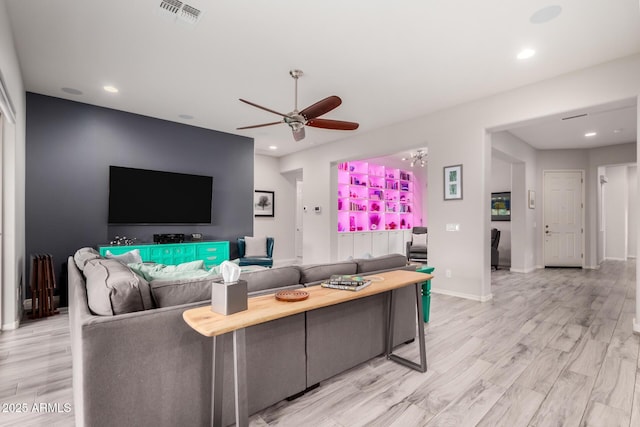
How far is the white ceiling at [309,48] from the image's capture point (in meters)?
2.49

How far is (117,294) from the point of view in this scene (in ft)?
4.89

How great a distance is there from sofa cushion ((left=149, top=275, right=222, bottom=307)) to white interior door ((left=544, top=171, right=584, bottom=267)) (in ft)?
26.1

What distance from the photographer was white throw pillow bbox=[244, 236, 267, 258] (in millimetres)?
5805

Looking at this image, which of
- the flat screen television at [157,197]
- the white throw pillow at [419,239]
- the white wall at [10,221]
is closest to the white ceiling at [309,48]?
the white wall at [10,221]

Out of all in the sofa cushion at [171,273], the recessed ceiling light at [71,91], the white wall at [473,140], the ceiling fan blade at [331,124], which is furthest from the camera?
the recessed ceiling light at [71,91]

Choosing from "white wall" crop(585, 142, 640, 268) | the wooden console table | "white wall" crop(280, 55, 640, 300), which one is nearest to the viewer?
the wooden console table

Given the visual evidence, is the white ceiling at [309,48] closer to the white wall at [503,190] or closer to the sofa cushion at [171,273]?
the sofa cushion at [171,273]

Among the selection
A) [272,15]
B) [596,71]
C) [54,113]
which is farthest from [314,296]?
[54,113]

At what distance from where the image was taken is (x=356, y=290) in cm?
192

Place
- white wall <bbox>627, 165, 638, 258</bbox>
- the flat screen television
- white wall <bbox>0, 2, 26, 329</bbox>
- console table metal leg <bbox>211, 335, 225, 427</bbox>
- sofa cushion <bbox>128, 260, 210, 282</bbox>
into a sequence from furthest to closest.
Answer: white wall <bbox>627, 165, 638, 258</bbox>, the flat screen television, white wall <bbox>0, 2, 26, 329</bbox>, sofa cushion <bbox>128, 260, 210, 282</bbox>, console table metal leg <bbox>211, 335, 225, 427</bbox>

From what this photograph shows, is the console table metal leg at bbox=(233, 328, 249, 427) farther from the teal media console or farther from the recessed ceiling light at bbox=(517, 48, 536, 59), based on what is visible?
the teal media console

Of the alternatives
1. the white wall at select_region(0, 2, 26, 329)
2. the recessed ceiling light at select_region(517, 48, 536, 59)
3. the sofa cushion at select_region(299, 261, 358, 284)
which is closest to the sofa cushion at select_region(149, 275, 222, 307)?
the sofa cushion at select_region(299, 261, 358, 284)

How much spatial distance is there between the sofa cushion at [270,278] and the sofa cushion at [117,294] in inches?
22.0

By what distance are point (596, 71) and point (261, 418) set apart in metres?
4.54
